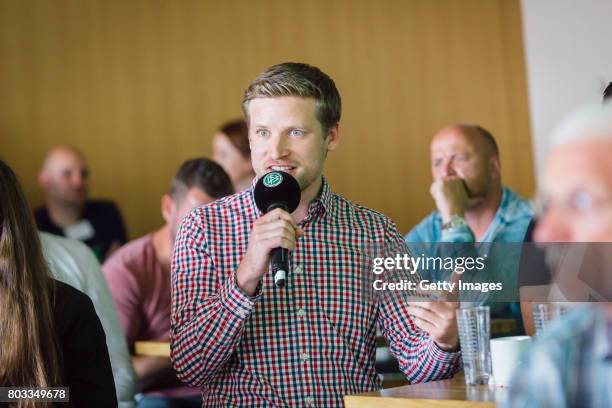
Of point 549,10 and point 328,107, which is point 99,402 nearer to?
point 328,107

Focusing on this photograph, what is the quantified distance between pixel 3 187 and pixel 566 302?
101 cm

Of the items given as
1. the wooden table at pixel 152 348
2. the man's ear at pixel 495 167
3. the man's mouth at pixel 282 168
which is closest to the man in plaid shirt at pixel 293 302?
the man's mouth at pixel 282 168

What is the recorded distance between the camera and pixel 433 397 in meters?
1.39

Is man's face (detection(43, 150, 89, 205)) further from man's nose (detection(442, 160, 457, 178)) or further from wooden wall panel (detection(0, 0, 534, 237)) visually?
man's nose (detection(442, 160, 457, 178))

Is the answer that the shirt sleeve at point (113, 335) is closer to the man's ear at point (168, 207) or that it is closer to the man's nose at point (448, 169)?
the man's ear at point (168, 207)

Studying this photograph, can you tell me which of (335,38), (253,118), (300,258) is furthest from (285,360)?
(335,38)

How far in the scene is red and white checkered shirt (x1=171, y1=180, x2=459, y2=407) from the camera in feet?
5.46

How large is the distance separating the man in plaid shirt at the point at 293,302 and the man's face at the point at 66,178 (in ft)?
8.81

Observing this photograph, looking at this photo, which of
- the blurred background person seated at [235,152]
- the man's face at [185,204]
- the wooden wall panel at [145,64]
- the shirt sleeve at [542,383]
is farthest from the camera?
the wooden wall panel at [145,64]

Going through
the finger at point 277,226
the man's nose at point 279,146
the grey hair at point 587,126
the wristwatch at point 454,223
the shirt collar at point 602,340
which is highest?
the man's nose at point 279,146

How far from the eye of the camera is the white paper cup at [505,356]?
1.48 m

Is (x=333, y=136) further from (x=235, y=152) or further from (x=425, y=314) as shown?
(x=235, y=152)

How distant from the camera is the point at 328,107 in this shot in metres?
1.74

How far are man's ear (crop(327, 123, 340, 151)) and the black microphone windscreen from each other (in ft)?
0.65
